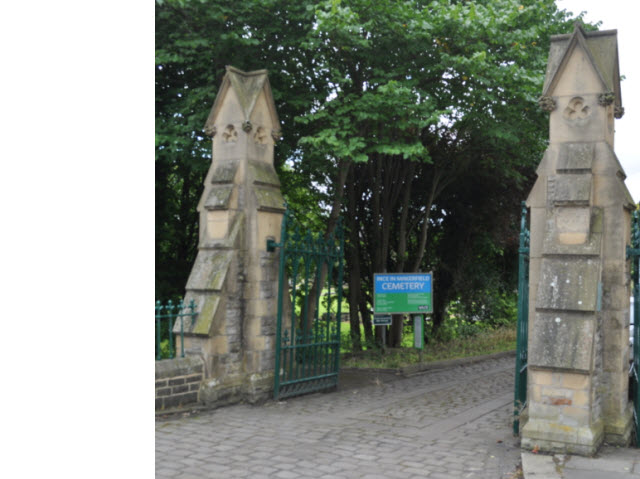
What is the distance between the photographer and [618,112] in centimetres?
741

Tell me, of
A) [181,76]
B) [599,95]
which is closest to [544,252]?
[599,95]

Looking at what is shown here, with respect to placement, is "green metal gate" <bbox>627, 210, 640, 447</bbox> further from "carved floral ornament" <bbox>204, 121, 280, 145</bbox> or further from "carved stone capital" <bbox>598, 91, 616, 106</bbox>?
"carved floral ornament" <bbox>204, 121, 280, 145</bbox>

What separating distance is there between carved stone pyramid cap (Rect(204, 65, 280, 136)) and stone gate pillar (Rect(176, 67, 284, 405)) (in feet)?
0.05

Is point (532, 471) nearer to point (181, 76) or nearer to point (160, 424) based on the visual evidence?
point (160, 424)

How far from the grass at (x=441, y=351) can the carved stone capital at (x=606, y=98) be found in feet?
24.3

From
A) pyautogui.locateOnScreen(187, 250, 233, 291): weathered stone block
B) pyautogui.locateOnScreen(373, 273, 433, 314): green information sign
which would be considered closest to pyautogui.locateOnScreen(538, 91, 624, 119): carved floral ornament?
pyautogui.locateOnScreen(187, 250, 233, 291): weathered stone block

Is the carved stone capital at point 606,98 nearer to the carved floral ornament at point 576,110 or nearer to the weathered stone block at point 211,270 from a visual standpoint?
the carved floral ornament at point 576,110

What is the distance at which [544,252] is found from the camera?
6492 millimetres

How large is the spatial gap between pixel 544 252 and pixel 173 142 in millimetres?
6965

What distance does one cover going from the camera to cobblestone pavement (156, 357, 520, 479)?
570 cm

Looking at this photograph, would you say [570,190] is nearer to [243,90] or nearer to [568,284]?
[568,284]

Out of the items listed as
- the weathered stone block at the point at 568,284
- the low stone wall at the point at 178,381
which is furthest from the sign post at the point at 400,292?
the weathered stone block at the point at 568,284

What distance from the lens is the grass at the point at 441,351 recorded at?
13453mm

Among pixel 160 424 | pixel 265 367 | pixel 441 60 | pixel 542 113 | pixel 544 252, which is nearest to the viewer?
pixel 544 252
